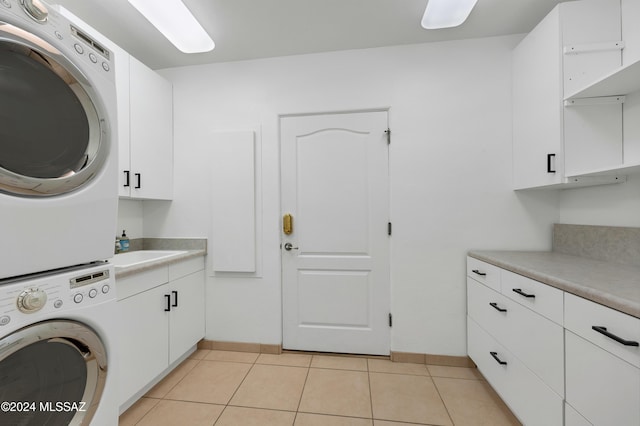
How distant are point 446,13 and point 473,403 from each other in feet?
8.28

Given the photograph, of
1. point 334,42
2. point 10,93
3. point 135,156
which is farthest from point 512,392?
point 135,156

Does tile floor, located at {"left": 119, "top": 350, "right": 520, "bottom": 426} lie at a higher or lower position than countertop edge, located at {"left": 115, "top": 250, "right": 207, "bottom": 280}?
lower

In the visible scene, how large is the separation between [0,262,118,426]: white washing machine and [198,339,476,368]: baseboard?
1.29m

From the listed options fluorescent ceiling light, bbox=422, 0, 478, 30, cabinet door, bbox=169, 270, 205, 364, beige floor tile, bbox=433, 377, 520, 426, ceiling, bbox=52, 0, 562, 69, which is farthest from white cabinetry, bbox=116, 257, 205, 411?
fluorescent ceiling light, bbox=422, 0, 478, 30

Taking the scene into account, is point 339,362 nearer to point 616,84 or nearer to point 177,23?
point 616,84

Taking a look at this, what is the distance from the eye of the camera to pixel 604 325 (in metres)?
0.89

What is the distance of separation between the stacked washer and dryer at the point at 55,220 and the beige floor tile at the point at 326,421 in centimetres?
94

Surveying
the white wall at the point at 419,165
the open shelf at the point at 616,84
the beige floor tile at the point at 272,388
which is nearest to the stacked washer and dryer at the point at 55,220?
the beige floor tile at the point at 272,388

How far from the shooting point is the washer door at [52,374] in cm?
73

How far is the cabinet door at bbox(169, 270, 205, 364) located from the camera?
6.12 ft

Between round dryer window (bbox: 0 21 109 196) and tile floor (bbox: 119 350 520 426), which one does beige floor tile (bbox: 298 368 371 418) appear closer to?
tile floor (bbox: 119 350 520 426)

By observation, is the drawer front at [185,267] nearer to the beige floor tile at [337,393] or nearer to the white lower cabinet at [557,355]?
the beige floor tile at [337,393]

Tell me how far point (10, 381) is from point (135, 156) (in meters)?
1.58

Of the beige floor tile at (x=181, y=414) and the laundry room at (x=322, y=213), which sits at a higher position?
the laundry room at (x=322, y=213)
